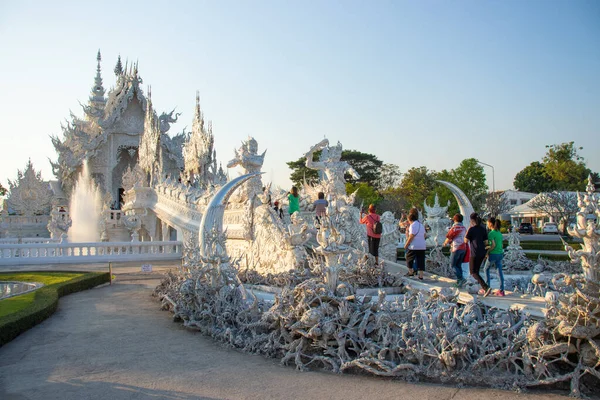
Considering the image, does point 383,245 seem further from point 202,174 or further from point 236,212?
point 202,174

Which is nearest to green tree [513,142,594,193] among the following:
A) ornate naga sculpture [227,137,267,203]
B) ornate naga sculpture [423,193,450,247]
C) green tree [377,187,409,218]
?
green tree [377,187,409,218]

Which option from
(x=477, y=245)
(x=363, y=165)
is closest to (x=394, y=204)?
(x=363, y=165)

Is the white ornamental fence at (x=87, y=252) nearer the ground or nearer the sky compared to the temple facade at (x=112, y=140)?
nearer the ground

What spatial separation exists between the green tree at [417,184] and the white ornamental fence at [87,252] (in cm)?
Answer: 2702

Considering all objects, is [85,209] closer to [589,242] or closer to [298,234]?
[298,234]

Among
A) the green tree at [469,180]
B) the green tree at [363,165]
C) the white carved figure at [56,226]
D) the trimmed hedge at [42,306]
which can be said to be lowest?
the trimmed hedge at [42,306]

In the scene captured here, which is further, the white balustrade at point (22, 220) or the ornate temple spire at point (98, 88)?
the ornate temple spire at point (98, 88)

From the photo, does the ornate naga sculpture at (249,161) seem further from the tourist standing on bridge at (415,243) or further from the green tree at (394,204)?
the green tree at (394,204)

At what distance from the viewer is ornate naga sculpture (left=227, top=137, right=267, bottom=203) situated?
Answer: 1134 cm

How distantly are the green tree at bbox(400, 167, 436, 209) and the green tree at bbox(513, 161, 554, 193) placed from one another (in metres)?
17.6

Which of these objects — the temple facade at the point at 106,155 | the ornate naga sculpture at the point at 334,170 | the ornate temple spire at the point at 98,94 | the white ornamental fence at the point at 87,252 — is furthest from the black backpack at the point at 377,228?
the ornate temple spire at the point at 98,94

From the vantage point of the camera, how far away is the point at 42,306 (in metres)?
7.36

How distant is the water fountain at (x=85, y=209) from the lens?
77.4ft

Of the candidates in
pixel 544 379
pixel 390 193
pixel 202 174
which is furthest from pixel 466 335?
pixel 390 193
